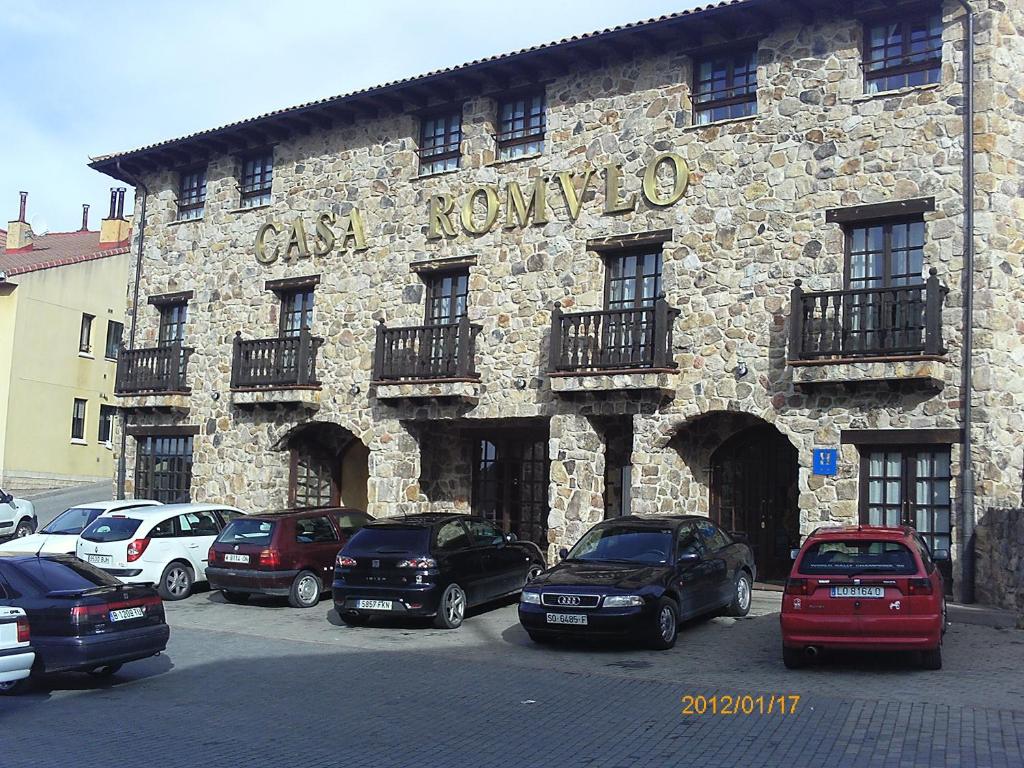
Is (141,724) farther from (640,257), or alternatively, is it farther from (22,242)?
(22,242)

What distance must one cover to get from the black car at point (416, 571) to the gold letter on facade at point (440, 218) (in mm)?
7595

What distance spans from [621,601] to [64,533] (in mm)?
11682

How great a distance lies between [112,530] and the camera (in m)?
18.2

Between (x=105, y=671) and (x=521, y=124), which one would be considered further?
(x=521, y=124)

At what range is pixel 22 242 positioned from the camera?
147ft

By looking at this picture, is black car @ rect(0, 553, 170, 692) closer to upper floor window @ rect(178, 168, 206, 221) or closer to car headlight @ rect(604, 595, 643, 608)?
car headlight @ rect(604, 595, 643, 608)

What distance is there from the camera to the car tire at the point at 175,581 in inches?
720

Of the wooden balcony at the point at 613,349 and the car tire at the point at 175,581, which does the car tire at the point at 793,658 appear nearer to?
the wooden balcony at the point at 613,349

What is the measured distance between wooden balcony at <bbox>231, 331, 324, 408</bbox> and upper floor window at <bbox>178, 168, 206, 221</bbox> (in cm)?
434

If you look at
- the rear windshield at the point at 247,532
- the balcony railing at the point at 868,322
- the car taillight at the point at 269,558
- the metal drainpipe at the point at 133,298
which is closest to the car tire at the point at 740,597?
the balcony railing at the point at 868,322

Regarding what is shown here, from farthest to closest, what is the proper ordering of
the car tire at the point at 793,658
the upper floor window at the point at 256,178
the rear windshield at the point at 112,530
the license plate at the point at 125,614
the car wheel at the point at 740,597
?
1. the upper floor window at the point at 256,178
2. the rear windshield at the point at 112,530
3. the car wheel at the point at 740,597
4. the car tire at the point at 793,658
5. the license plate at the point at 125,614

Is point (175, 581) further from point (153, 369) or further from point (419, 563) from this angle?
point (153, 369)

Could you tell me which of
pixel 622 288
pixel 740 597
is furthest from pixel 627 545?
pixel 622 288

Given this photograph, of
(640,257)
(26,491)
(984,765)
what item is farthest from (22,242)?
(984,765)
